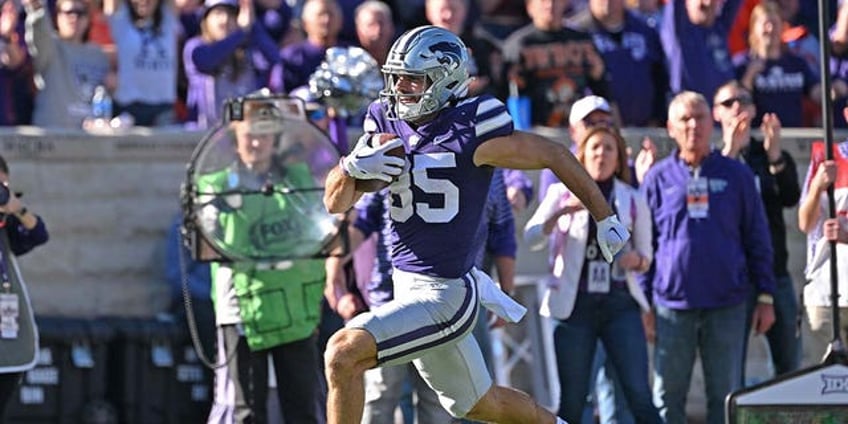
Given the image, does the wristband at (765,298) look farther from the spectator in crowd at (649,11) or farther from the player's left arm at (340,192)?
the spectator in crowd at (649,11)

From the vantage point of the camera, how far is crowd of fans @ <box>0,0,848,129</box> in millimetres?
12023

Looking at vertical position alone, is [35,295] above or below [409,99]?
below

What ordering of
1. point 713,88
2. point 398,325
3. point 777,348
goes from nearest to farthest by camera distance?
1. point 398,325
2. point 777,348
3. point 713,88

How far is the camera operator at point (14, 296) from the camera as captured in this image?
966cm

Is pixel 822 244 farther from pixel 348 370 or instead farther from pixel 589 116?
pixel 348 370

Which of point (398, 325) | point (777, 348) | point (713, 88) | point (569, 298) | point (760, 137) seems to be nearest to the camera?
point (398, 325)

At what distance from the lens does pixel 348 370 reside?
7.90m

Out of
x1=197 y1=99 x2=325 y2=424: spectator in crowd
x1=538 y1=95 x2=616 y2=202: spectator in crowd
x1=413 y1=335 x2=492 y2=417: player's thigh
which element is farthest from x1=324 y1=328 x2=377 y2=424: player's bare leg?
x1=538 y1=95 x2=616 y2=202: spectator in crowd

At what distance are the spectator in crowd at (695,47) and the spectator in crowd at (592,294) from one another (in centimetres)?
286

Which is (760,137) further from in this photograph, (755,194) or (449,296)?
(449,296)

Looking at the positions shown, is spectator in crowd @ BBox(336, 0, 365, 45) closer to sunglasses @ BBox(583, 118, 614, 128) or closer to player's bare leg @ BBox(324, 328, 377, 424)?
sunglasses @ BBox(583, 118, 614, 128)

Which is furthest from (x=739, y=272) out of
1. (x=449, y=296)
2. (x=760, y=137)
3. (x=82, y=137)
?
(x=82, y=137)

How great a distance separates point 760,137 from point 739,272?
181cm

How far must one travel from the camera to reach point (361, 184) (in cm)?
806
